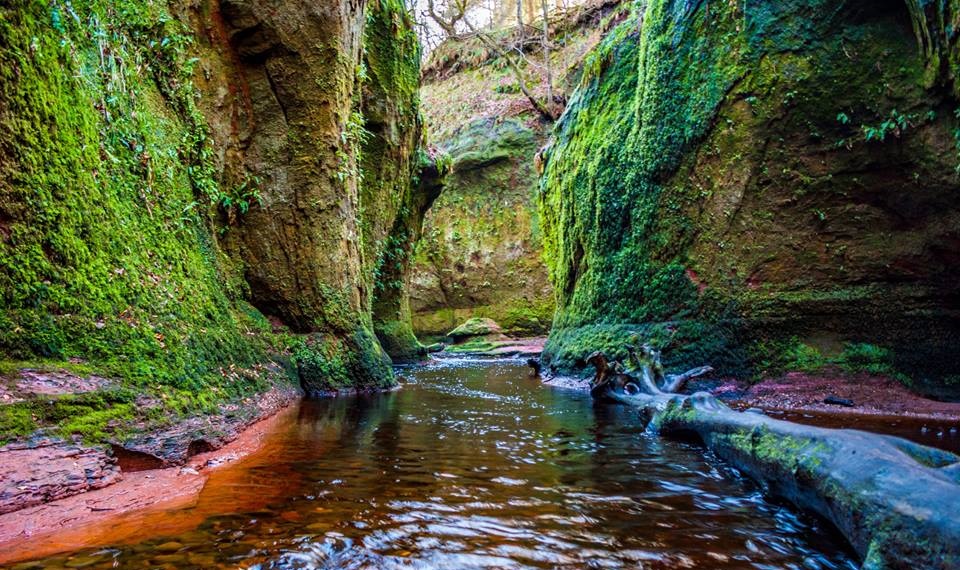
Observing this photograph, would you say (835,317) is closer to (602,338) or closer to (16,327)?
(602,338)

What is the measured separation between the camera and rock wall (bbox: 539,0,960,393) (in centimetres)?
638

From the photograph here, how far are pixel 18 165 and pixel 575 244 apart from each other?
10.2 meters

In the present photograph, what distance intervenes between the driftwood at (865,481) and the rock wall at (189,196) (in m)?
4.06

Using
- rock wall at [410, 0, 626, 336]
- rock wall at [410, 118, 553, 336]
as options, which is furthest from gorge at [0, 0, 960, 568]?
rock wall at [410, 118, 553, 336]

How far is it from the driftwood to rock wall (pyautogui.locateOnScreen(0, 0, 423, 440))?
4.06 m

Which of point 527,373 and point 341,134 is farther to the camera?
point 527,373

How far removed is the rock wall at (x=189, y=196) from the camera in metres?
3.25

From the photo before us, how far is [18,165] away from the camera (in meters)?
3.19

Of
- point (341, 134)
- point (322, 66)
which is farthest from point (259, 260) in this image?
point (322, 66)

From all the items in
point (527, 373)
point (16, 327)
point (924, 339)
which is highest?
point (16, 327)

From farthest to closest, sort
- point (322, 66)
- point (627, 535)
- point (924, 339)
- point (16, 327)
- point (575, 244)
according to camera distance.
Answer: point (575, 244) < point (322, 66) < point (924, 339) < point (16, 327) < point (627, 535)

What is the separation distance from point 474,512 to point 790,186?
7187 mm

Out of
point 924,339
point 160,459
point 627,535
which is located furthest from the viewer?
point 924,339

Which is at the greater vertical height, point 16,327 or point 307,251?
point 307,251
